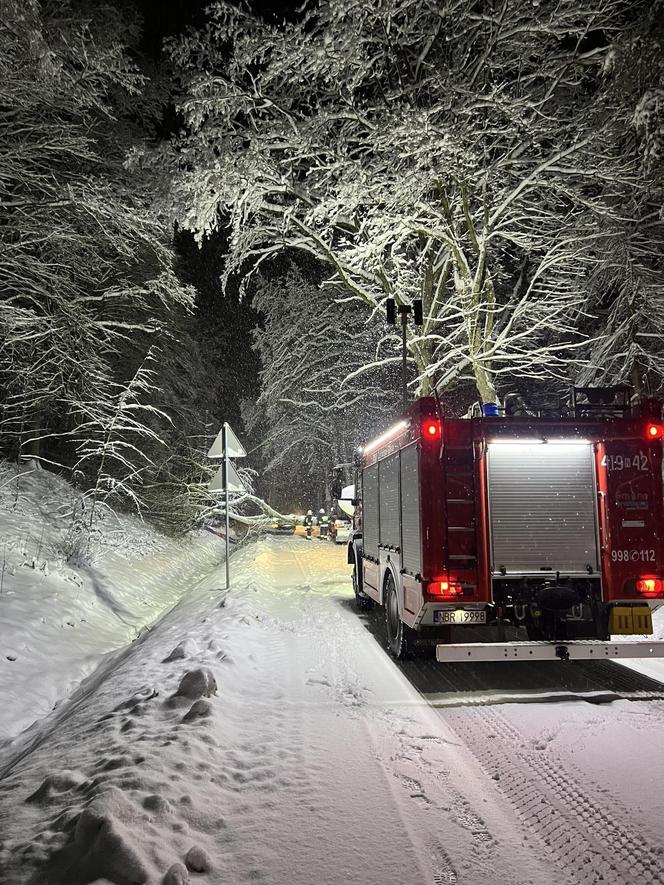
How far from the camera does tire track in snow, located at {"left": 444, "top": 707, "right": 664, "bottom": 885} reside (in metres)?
3.18

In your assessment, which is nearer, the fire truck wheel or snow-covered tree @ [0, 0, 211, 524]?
the fire truck wheel

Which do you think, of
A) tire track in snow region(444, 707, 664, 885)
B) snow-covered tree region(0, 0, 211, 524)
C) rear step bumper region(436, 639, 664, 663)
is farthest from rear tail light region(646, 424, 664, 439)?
snow-covered tree region(0, 0, 211, 524)

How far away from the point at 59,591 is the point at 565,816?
401 inches

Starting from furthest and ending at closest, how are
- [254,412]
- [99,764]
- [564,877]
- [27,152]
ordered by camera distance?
[254,412], [27,152], [99,764], [564,877]

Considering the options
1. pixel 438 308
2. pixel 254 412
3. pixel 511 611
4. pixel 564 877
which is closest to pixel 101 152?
pixel 438 308

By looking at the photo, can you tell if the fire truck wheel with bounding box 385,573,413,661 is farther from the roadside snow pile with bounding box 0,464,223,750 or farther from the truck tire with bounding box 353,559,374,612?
the roadside snow pile with bounding box 0,464,223,750

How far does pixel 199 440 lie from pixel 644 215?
20047mm

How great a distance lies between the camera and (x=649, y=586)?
6.23 meters

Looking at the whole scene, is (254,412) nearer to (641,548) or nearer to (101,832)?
(641,548)

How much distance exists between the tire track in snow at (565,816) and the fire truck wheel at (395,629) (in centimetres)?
229

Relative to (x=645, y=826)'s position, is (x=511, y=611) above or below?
above

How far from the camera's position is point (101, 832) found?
3.15 metres

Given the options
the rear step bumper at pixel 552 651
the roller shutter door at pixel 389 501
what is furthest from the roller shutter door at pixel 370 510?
the rear step bumper at pixel 552 651

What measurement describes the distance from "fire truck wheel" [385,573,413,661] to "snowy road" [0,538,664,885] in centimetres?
33
